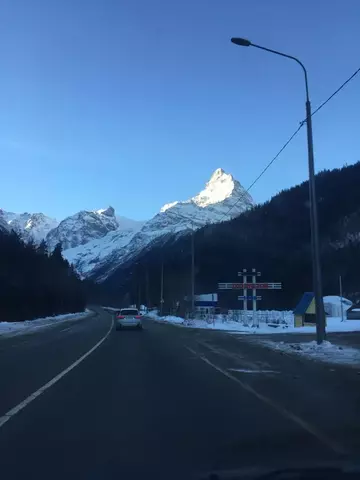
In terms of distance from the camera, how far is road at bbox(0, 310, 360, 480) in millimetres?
6062

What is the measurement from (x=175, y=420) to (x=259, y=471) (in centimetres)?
304

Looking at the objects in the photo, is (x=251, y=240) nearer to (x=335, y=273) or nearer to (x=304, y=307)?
(x=335, y=273)

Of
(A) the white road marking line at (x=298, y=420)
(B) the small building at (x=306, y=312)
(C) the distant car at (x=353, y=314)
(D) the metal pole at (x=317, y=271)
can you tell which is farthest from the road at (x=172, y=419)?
(C) the distant car at (x=353, y=314)

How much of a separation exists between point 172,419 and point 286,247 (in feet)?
386

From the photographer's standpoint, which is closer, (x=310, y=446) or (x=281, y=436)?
(x=310, y=446)

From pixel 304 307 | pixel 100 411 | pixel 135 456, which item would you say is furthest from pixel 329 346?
pixel 304 307

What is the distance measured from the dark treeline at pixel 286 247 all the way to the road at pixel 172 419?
87.0 m

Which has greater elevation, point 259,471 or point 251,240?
point 251,240

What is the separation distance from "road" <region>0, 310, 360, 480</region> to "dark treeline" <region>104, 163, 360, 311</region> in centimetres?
8696

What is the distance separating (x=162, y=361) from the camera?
17328 mm

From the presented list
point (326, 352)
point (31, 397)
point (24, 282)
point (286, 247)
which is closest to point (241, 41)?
point (326, 352)

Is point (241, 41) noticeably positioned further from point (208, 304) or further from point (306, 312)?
point (208, 304)

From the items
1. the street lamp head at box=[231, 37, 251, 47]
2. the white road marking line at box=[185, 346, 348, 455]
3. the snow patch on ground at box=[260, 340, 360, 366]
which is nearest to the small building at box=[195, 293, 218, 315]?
the snow patch on ground at box=[260, 340, 360, 366]

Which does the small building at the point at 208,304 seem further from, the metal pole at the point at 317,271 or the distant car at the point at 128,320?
the metal pole at the point at 317,271
